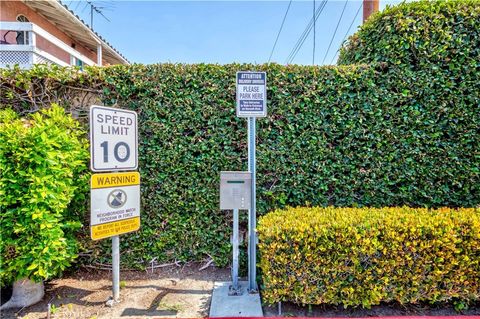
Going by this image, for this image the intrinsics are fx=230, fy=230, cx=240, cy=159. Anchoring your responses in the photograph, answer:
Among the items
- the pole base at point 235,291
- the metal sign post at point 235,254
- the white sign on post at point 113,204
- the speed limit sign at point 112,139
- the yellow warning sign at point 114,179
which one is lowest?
the pole base at point 235,291

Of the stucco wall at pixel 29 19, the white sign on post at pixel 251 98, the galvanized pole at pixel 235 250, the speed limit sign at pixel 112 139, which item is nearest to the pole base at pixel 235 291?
the galvanized pole at pixel 235 250

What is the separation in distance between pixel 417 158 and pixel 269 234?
7.93 ft

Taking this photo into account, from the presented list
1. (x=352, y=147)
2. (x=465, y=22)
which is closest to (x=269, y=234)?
(x=352, y=147)

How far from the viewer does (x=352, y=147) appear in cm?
320

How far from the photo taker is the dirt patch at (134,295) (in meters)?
2.51

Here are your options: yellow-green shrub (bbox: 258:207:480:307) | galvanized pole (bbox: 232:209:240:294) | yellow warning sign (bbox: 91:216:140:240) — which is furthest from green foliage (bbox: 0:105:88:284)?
yellow-green shrub (bbox: 258:207:480:307)

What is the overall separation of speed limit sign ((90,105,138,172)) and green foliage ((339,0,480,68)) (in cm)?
353

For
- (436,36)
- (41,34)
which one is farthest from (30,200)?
(436,36)

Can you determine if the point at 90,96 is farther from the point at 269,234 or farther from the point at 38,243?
the point at 269,234

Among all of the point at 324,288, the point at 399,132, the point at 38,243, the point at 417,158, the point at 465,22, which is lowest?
the point at 324,288

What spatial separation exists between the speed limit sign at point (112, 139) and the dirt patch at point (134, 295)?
1572mm

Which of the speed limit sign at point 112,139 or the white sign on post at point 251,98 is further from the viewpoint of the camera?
the white sign on post at point 251,98

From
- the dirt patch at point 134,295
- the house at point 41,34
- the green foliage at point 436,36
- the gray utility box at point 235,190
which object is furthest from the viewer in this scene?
the house at point 41,34

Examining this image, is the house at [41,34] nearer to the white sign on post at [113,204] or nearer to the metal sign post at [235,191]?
the white sign on post at [113,204]
